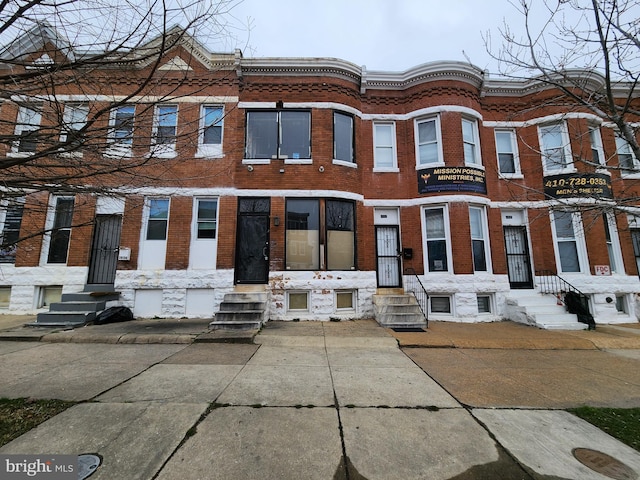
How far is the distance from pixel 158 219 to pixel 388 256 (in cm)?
810

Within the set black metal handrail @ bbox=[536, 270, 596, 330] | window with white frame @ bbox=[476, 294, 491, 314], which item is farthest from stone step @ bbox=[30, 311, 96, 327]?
black metal handrail @ bbox=[536, 270, 596, 330]

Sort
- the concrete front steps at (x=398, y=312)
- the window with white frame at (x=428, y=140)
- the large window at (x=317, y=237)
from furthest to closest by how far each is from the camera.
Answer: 1. the window with white frame at (x=428, y=140)
2. the large window at (x=317, y=237)
3. the concrete front steps at (x=398, y=312)

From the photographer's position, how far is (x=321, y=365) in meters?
5.14

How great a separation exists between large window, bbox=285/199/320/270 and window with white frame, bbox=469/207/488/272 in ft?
17.9

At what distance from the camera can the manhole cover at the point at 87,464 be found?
7.83ft

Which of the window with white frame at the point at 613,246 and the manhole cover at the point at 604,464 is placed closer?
the manhole cover at the point at 604,464

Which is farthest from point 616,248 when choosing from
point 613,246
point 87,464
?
point 87,464

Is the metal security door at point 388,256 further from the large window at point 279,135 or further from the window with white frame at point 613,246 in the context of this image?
the window with white frame at point 613,246

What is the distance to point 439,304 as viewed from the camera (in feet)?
31.4

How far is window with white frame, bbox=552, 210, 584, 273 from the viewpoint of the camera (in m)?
10.1

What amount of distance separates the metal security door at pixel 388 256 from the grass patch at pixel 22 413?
861cm

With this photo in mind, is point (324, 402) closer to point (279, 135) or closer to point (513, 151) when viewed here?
point (279, 135)

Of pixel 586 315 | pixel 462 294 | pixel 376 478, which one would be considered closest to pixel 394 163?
pixel 462 294

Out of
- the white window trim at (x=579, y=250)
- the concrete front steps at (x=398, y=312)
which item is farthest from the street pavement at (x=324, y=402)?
the white window trim at (x=579, y=250)
